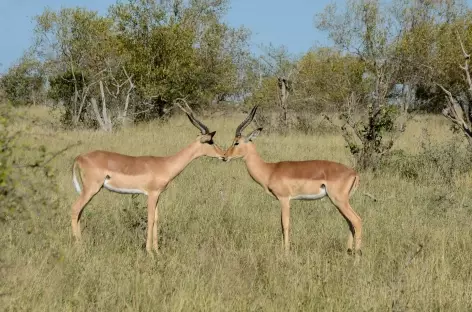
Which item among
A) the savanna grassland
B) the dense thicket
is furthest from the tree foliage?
the savanna grassland

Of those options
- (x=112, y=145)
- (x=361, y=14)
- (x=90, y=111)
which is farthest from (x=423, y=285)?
(x=361, y=14)

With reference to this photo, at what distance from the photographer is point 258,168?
667 cm

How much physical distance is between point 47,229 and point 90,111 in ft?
48.5

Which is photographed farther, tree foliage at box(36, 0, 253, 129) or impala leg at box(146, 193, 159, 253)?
tree foliage at box(36, 0, 253, 129)

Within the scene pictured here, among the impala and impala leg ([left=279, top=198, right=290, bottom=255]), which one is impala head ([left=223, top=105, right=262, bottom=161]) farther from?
impala leg ([left=279, top=198, right=290, bottom=255])

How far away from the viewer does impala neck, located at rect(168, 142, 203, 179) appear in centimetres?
640

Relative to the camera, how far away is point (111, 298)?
4207 mm

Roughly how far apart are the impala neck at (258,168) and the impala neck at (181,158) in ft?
1.94

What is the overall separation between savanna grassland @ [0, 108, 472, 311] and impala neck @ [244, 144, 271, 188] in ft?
1.79

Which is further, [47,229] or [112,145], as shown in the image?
[112,145]

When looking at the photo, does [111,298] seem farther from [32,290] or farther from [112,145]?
[112,145]

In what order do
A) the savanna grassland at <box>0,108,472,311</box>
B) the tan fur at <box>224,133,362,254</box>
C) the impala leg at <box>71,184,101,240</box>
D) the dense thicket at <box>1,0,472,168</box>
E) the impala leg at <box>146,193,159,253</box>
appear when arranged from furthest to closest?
the dense thicket at <box>1,0,472,168</box> → the tan fur at <box>224,133,362,254</box> → the impala leg at <box>71,184,101,240</box> → the impala leg at <box>146,193,159,253</box> → the savanna grassland at <box>0,108,472,311</box>

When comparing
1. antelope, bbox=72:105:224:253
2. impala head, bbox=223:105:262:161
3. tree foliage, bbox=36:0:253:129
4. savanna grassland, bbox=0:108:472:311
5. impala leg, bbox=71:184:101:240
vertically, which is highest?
tree foliage, bbox=36:0:253:129

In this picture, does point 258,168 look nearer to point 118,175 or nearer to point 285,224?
point 285,224
